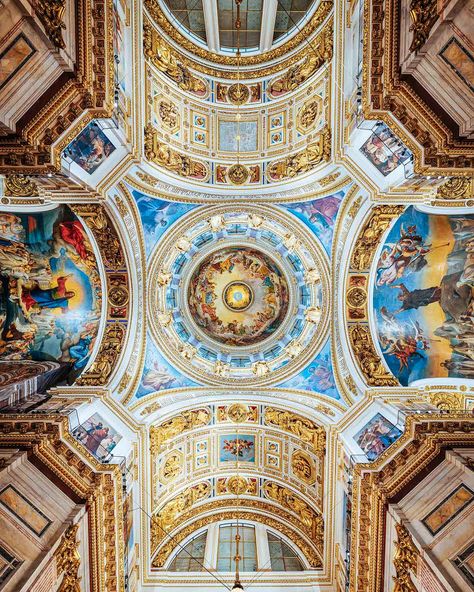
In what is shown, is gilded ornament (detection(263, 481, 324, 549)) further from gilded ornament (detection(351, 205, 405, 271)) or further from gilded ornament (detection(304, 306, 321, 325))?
gilded ornament (detection(351, 205, 405, 271))

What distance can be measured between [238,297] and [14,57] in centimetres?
1213

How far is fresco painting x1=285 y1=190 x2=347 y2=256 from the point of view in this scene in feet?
47.1

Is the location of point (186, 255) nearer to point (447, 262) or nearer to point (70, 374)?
point (70, 374)

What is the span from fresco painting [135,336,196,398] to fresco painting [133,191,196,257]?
4058 millimetres

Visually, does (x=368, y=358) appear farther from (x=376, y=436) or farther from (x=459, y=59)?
(x=459, y=59)

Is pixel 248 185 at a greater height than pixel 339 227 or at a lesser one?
greater

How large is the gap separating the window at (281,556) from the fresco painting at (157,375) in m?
7.50

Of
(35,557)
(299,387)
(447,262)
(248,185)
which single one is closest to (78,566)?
(35,557)

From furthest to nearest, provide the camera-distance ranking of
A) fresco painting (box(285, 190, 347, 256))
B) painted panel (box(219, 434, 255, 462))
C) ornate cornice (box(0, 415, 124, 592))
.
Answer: painted panel (box(219, 434, 255, 462))
fresco painting (box(285, 190, 347, 256))
ornate cornice (box(0, 415, 124, 592))

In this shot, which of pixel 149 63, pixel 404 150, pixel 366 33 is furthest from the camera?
pixel 149 63

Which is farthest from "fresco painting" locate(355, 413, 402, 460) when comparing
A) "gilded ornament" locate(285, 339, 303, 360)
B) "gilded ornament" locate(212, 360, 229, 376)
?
"gilded ornament" locate(212, 360, 229, 376)

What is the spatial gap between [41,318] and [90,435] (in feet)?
17.4

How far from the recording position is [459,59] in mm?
7062

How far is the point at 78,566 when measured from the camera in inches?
364
